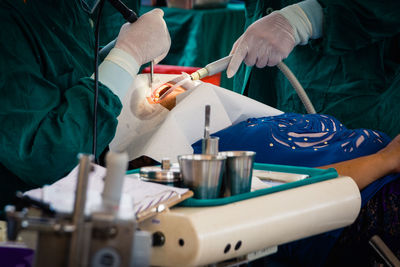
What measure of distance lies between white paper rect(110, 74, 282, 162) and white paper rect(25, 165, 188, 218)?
0.64m

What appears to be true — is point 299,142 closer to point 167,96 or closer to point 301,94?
point 167,96

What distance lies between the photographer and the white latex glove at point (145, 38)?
5.89 ft

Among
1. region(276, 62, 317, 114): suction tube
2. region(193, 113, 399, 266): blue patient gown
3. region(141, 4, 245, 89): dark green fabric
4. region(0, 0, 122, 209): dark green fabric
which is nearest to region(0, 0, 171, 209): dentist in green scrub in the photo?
region(0, 0, 122, 209): dark green fabric

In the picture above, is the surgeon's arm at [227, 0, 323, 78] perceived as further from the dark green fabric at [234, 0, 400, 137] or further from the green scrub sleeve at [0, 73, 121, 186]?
the green scrub sleeve at [0, 73, 121, 186]

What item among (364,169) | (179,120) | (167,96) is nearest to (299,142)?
(364,169)

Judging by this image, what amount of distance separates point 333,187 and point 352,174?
0.37 metres

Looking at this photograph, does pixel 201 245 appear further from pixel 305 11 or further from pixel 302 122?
pixel 305 11

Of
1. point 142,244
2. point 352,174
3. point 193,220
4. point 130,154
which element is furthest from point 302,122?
point 142,244

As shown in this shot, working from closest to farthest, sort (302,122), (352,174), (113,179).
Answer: (113,179), (352,174), (302,122)

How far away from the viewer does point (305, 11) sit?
7.82 feet

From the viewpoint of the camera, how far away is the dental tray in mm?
1002

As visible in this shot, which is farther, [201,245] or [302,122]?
[302,122]

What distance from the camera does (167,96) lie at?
193 centimetres

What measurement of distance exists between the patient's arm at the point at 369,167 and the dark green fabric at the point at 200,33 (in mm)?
2577
